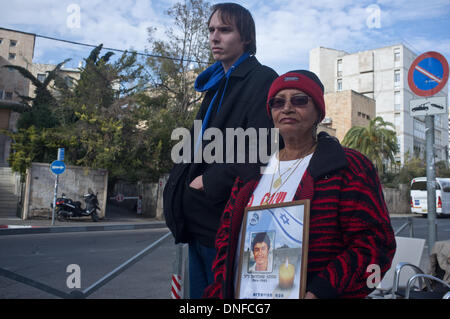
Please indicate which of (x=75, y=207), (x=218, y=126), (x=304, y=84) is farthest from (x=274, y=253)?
(x=75, y=207)

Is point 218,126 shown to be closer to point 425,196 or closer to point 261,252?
point 261,252

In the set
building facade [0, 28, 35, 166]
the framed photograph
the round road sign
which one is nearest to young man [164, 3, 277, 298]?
the framed photograph

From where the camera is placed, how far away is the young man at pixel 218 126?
1709mm

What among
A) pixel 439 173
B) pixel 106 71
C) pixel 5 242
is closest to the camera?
pixel 5 242

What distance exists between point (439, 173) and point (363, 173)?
4544 cm

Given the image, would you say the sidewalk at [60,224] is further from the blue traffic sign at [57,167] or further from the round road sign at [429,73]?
the round road sign at [429,73]

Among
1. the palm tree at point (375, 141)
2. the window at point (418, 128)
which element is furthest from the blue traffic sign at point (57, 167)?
the window at point (418, 128)

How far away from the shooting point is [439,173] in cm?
4084

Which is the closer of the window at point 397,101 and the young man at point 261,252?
the young man at point 261,252

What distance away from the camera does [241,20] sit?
198 centimetres

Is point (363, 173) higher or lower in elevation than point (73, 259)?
higher
